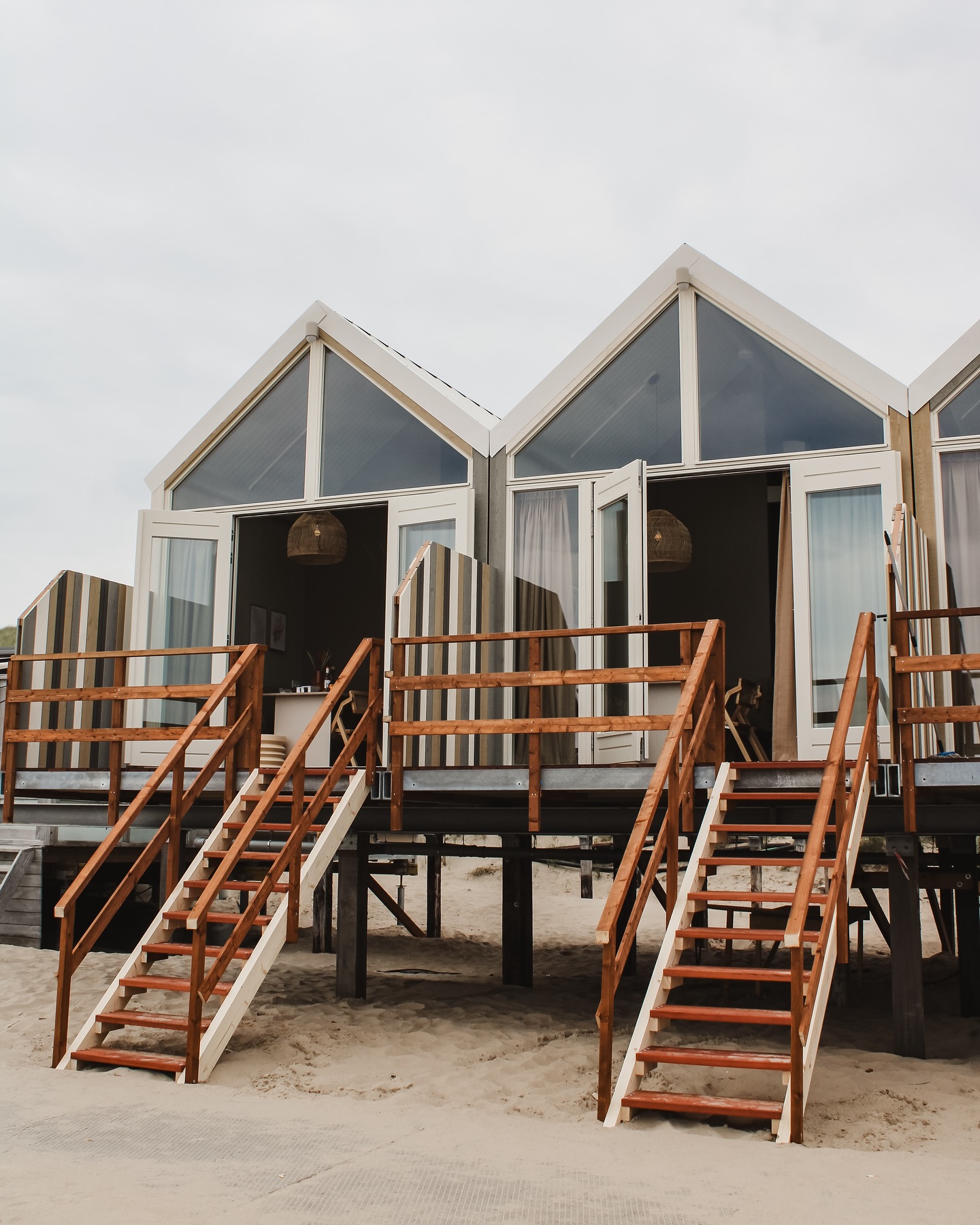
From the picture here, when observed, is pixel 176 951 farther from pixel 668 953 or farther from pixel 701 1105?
pixel 701 1105

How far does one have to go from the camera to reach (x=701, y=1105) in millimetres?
4961

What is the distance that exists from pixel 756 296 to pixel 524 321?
43.0 m

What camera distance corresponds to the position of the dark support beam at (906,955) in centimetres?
673

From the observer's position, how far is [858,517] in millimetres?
8383

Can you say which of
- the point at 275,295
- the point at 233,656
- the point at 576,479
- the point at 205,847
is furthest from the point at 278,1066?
the point at 275,295

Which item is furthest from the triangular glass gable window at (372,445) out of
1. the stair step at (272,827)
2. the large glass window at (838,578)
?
the stair step at (272,827)

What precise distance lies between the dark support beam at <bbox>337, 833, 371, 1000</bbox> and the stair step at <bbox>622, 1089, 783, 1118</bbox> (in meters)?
3.51

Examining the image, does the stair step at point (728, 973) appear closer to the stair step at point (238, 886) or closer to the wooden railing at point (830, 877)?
the wooden railing at point (830, 877)

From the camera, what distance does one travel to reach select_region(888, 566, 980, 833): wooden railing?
20.2ft

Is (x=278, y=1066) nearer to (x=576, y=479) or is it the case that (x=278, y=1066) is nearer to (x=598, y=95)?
(x=576, y=479)

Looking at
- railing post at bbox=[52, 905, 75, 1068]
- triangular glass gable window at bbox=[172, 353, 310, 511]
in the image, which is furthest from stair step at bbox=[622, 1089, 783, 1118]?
triangular glass gable window at bbox=[172, 353, 310, 511]

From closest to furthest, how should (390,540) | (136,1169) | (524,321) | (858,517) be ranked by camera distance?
(136,1169) < (858,517) < (390,540) < (524,321)

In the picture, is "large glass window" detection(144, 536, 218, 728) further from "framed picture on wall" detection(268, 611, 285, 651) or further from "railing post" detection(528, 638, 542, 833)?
"railing post" detection(528, 638, 542, 833)

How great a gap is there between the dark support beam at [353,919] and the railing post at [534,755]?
1763 millimetres
